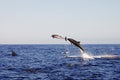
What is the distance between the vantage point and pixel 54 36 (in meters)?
36.4

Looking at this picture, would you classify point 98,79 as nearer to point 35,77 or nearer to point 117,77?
point 117,77

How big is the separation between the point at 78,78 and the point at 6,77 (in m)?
7.60

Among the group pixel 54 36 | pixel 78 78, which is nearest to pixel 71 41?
pixel 54 36

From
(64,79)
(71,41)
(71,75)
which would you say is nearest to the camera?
(64,79)

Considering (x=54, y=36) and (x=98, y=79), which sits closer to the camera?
(x=98, y=79)

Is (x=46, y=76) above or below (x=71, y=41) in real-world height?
below

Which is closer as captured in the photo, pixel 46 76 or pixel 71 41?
pixel 46 76

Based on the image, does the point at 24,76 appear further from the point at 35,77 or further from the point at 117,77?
the point at 117,77

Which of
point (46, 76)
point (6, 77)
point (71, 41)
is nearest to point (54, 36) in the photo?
point (46, 76)

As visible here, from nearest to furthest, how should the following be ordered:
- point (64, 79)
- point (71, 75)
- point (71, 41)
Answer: point (64, 79)
point (71, 75)
point (71, 41)

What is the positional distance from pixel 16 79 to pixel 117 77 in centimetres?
1052

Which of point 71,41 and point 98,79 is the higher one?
point 71,41

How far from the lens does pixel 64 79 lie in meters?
32.8

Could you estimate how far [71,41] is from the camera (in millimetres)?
47188
